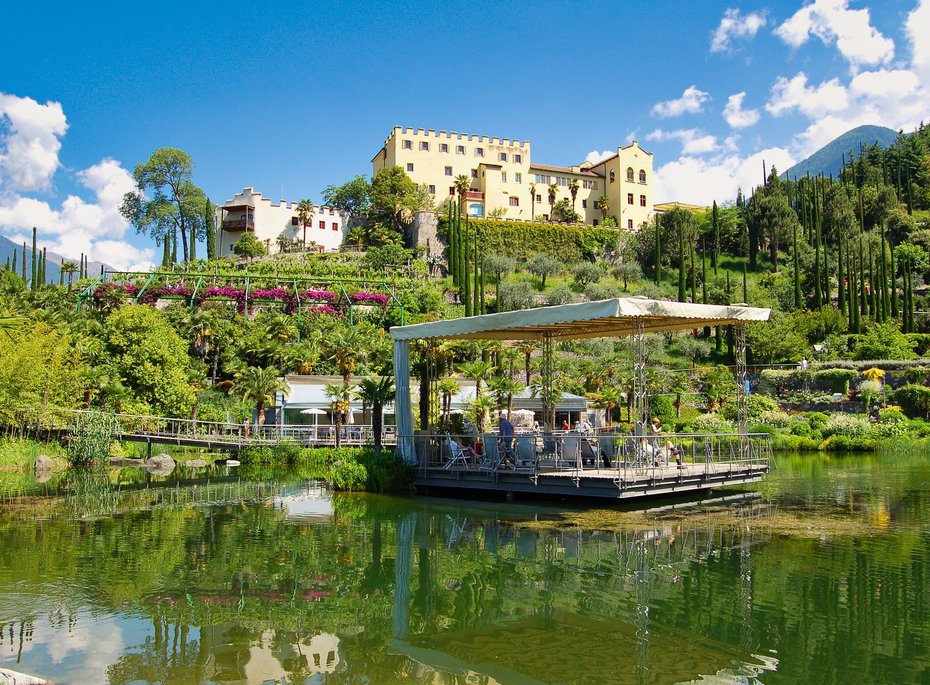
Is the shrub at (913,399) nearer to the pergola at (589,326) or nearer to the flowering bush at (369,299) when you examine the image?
the pergola at (589,326)

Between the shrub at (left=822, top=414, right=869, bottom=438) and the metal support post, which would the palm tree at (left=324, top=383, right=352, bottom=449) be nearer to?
the metal support post

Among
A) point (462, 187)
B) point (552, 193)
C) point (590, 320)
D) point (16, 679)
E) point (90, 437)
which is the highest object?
point (552, 193)

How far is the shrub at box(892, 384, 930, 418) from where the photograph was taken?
3481 centimetres

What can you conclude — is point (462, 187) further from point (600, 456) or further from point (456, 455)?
point (600, 456)

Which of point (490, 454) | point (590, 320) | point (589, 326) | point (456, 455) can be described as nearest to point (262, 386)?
point (456, 455)

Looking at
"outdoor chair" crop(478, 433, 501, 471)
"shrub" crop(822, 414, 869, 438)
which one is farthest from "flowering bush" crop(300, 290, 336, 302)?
"outdoor chair" crop(478, 433, 501, 471)

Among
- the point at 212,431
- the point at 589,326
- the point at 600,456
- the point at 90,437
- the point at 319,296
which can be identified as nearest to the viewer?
the point at 600,456

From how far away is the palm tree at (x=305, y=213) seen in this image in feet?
221

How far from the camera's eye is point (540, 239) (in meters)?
67.7

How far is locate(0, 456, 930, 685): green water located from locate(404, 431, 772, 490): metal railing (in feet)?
3.26

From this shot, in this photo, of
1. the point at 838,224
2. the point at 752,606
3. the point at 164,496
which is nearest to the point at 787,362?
the point at 838,224

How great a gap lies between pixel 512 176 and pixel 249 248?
25.7m

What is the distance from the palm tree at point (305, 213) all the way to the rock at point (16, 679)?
61732 mm

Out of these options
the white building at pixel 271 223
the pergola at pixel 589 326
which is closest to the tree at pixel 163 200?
the white building at pixel 271 223
